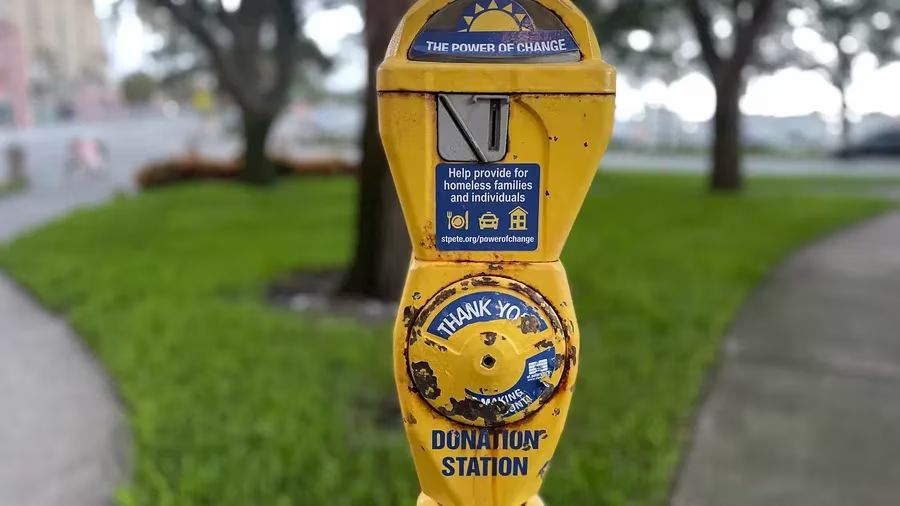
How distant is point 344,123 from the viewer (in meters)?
40.2

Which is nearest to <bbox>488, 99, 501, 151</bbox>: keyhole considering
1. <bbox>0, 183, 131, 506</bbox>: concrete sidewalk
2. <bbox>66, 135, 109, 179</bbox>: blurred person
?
<bbox>0, 183, 131, 506</bbox>: concrete sidewalk

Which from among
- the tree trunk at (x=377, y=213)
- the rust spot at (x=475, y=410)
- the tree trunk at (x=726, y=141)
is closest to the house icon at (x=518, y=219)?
the rust spot at (x=475, y=410)

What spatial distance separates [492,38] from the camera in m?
1.59

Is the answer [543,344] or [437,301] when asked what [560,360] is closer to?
[543,344]

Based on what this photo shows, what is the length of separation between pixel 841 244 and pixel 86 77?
2504 cm

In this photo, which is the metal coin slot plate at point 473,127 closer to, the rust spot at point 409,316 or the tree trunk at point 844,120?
the rust spot at point 409,316

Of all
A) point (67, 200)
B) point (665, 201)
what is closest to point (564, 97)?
point (665, 201)

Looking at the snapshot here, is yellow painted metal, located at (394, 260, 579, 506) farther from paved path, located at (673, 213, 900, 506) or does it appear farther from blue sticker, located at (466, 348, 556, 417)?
paved path, located at (673, 213, 900, 506)

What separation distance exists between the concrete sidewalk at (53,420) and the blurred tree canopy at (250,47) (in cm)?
577

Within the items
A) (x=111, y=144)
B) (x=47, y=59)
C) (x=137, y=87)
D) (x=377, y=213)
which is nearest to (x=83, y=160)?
(x=47, y=59)

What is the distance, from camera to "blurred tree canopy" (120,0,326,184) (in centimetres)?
1082

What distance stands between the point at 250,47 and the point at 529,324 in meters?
12.5

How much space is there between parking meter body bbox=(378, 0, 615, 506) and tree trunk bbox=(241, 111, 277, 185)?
40.0 ft

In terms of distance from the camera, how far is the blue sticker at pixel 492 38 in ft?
5.18
